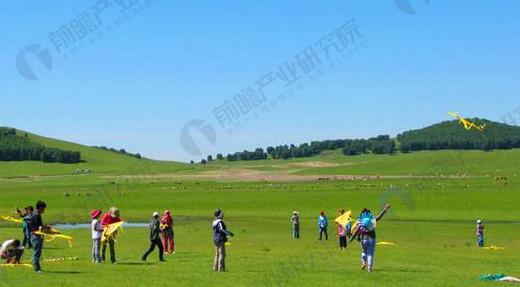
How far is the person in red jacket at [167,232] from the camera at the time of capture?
1455 inches

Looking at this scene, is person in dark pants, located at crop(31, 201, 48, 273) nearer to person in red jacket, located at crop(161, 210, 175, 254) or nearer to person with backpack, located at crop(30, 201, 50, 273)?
person with backpack, located at crop(30, 201, 50, 273)

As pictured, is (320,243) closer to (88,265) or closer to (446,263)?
(446,263)

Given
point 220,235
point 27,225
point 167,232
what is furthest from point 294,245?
point 27,225

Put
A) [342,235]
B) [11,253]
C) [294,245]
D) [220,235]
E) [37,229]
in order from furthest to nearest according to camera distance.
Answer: [294,245] < [342,235] < [11,253] < [220,235] < [37,229]

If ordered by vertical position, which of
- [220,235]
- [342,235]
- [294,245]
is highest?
[220,235]

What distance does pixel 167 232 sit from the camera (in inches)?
1468

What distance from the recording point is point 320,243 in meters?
46.8

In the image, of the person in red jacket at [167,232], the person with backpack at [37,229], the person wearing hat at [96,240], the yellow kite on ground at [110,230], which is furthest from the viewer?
the person in red jacket at [167,232]

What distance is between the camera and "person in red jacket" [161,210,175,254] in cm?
3697

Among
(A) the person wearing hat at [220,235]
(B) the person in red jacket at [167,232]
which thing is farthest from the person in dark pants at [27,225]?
(A) the person wearing hat at [220,235]

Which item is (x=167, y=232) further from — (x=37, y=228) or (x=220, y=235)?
(x=37, y=228)

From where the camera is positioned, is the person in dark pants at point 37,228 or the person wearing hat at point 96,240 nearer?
the person in dark pants at point 37,228

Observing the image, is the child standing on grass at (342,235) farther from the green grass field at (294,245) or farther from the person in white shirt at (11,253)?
the person in white shirt at (11,253)

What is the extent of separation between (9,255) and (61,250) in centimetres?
864
